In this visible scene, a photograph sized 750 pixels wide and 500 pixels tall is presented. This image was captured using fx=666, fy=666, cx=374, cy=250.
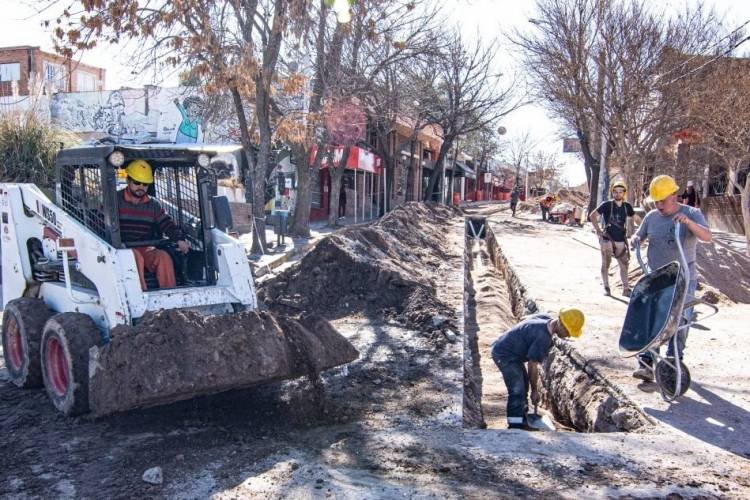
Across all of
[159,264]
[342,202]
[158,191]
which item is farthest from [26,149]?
[342,202]

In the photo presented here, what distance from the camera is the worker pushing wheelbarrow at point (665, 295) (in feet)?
17.8

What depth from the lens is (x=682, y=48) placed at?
18688 mm

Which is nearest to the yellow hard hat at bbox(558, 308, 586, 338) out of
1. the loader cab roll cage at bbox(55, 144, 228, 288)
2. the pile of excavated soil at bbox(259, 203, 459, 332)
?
the pile of excavated soil at bbox(259, 203, 459, 332)

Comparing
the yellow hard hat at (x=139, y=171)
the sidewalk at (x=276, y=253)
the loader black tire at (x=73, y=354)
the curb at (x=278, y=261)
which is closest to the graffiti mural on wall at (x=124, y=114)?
the sidewalk at (x=276, y=253)

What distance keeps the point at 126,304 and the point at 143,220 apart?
38.9 inches

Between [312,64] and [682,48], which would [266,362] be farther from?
[682,48]

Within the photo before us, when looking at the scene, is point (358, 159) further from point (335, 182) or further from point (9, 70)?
point (9, 70)

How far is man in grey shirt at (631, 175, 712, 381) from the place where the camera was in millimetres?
5730

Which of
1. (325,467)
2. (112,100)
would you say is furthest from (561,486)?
(112,100)

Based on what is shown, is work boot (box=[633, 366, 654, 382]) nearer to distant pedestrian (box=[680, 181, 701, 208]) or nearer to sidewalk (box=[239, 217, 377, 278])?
sidewalk (box=[239, 217, 377, 278])

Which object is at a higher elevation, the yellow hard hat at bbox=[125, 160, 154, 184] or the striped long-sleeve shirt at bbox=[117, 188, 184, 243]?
the yellow hard hat at bbox=[125, 160, 154, 184]

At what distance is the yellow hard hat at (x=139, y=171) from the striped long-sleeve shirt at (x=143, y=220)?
0.18m

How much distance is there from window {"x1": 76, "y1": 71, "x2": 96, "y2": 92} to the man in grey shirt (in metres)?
43.3

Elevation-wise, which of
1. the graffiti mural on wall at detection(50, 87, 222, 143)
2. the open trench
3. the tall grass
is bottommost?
the open trench
